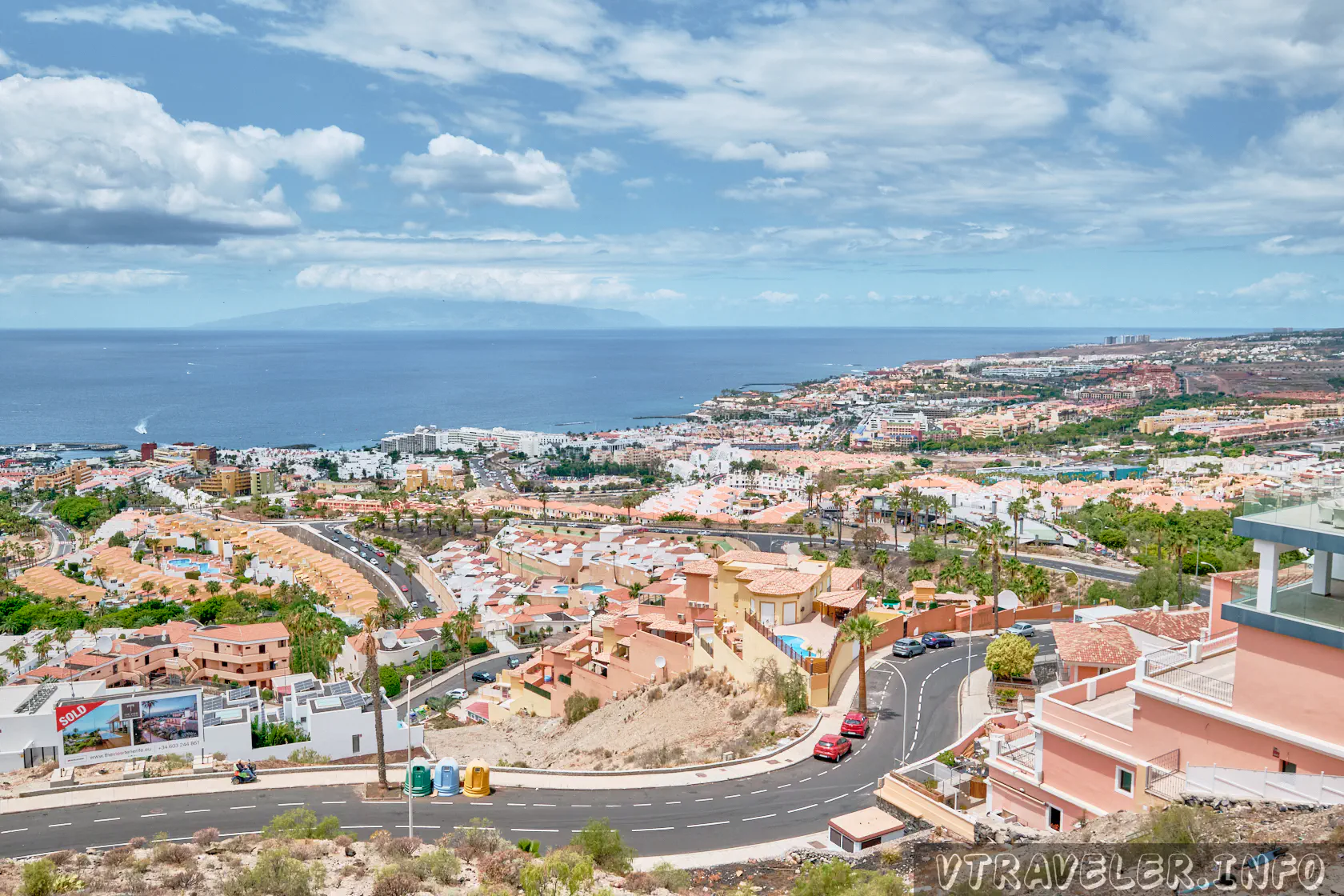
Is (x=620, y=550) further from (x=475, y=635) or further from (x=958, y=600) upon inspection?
(x=958, y=600)

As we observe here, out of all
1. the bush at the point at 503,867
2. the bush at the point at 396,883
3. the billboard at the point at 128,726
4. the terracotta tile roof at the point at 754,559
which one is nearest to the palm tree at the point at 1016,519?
the terracotta tile roof at the point at 754,559

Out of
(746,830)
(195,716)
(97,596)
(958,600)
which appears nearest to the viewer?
(746,830)

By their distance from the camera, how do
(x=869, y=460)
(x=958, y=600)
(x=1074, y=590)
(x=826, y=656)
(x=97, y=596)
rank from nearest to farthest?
1. (x=826, y=656)
2. (x=958, y=600)
3. (x=1074, y=590)
4. (x=97, y=596)
5. (x=869, y=460)

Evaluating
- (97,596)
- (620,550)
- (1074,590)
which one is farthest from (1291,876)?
(97,596)

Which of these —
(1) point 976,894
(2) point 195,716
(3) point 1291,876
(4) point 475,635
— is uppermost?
(3) point 1291,876

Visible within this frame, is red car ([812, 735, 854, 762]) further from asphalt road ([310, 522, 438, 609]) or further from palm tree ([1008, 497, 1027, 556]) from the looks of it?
asphalt road ([310, 522, 438, 609])

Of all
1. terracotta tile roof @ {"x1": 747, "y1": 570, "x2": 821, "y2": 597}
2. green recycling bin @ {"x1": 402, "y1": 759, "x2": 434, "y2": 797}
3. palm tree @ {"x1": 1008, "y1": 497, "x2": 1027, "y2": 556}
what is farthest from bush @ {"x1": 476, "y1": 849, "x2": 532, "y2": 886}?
palm tree @ {"x1": 1008, "y1": 497, "x2": 1027, "y2": 556}

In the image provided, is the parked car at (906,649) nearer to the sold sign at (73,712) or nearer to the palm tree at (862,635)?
the palm tree at (862,635)
